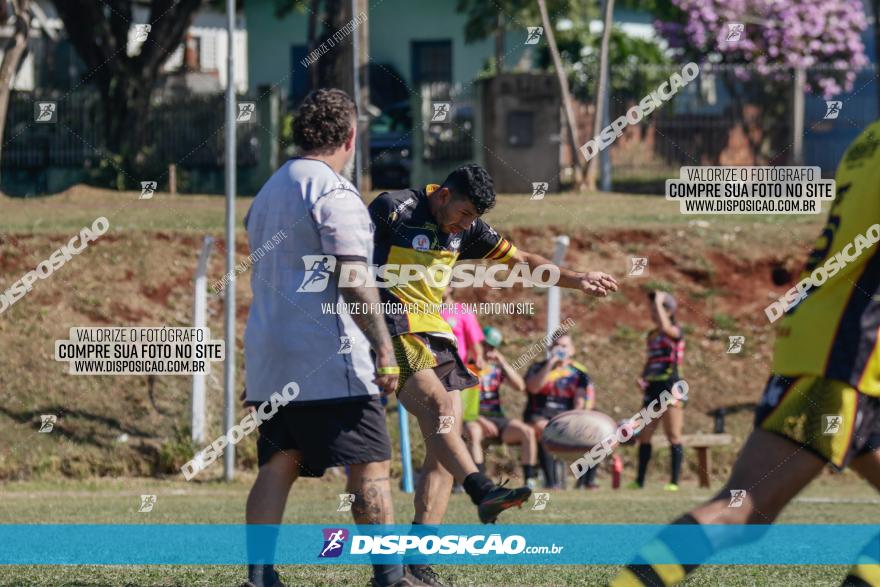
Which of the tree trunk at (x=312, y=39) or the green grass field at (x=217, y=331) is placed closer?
the green grass field at (x=217, y=331)

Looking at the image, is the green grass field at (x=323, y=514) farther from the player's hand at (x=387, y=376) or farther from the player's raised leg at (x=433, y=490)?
the player's hand at (x=387, y=376)

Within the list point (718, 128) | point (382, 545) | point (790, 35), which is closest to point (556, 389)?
point (382, 545)

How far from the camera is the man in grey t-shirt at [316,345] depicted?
5965 mm

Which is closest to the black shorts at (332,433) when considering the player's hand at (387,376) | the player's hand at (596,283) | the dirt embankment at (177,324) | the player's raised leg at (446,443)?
the player's hand at (387,376)

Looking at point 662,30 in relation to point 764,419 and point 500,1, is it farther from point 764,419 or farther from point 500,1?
point 764,419

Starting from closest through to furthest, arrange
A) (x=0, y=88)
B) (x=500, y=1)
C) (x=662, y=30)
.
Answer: (x=0, y=88) → (x=662, y=30) → (x=500, y=1)

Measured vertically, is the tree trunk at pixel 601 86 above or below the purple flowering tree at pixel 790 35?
below

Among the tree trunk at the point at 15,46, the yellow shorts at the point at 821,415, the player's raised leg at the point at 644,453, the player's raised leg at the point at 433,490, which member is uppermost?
the tree trunk at the point at 15,46

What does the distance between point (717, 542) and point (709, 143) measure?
803 inches

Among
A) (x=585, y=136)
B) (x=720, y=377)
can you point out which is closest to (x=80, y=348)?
(x=720, y=377)

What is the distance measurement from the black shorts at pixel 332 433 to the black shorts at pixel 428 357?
943 millimetres

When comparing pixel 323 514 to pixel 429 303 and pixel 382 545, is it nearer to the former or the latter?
pixel 429 303

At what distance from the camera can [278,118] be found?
23.9 meters

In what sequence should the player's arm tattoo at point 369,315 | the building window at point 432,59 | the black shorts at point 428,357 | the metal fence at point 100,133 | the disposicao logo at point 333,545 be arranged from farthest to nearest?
1. the building window at point 432,59
2. the metal fence at point 100,133
3. the disposicao logo at point 333,545
4. the black shorts at point 428,357
5. the player's arm tattoo at point 369,315
